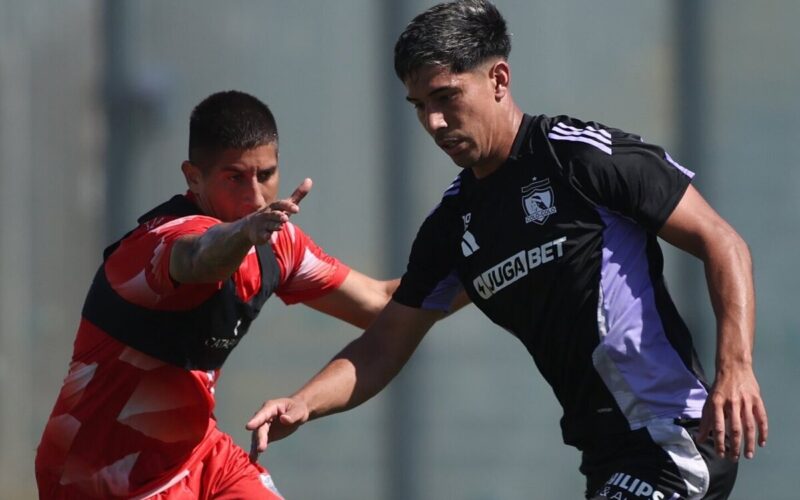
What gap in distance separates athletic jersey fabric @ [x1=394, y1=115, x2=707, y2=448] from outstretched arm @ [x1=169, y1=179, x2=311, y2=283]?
1.81ft

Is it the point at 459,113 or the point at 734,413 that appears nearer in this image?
the point at 734,413

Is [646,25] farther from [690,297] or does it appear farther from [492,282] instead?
[492,282]

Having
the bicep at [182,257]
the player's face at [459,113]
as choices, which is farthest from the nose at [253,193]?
the player's face at [459,113]

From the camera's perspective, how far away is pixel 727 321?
2.96 meters

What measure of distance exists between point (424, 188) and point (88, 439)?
7.60 feet

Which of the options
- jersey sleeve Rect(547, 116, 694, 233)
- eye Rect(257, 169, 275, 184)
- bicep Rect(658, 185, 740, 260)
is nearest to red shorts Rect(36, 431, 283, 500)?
eye Rect(257, 169, 275, 184)

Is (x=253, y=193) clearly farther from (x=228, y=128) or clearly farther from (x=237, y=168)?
(x=228, y=128)

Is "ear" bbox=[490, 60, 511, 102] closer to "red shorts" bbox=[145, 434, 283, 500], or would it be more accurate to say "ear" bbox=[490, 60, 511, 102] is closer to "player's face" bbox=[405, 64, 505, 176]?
"player's face" bbox=[405, 64, 505, 176]

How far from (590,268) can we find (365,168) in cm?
264

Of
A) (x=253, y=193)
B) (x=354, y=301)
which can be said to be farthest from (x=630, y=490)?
(x=354, y=301)

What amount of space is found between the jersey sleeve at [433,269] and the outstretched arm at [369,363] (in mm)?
40

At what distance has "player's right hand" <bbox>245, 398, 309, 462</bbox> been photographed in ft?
10.3

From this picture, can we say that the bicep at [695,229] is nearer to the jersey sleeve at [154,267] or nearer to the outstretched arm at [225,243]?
the outstretched arm at [225,243]

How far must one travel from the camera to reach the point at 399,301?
370 cm
